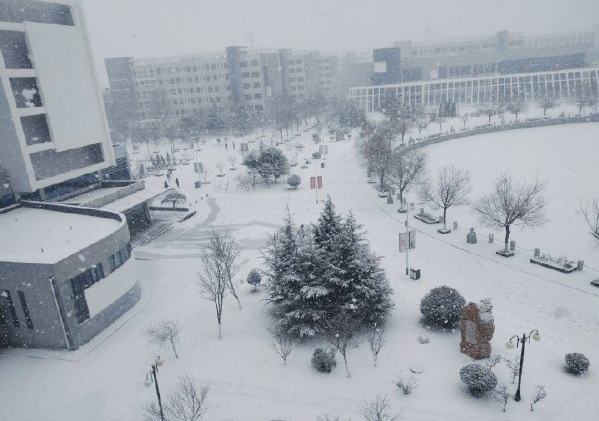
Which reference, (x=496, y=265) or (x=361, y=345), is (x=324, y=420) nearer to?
(x=361, y=345)

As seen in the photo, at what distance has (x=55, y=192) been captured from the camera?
101 feet

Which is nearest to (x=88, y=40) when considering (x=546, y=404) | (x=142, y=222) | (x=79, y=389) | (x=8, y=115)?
(x=8, y=115)

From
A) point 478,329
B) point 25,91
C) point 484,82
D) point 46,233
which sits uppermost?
point 25,91

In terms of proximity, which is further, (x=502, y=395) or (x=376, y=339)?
(x=376, y=339)

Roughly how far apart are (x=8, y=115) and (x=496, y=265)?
30886 mm

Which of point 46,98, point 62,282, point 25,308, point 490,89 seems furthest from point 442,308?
point 490,89

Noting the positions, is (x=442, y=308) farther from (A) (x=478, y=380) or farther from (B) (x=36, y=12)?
(B) (x=36, y=12)

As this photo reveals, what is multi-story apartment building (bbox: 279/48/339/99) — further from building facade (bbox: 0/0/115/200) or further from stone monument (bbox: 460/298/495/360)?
stone monument (bbox: 460/298/495/360)

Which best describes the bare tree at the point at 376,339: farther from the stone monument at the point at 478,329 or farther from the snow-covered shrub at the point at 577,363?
the snow-covered shrub at the point at 577,363

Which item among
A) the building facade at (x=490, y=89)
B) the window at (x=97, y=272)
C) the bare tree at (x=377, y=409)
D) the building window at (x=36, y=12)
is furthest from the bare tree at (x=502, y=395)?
the building facade at (x=490, y=89)

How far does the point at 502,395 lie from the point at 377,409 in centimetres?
490

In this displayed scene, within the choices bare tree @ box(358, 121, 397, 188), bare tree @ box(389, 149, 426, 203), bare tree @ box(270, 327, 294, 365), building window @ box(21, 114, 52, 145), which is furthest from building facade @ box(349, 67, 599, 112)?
bare tree @ box(270, 327, 294, 365)

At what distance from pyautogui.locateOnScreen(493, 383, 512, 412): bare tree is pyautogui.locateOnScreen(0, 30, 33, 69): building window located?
1258 inches

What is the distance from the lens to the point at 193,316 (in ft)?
70.6
